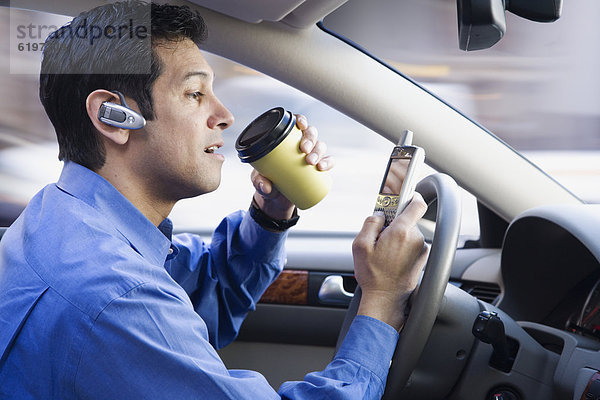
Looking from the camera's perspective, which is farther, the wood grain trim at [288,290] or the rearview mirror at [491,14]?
the wood grain trim at [288,290]

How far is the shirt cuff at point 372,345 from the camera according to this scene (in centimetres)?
96

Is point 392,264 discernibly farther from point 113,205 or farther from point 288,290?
point 288,290

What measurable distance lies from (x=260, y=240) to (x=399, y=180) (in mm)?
442

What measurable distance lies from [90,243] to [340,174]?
1.71 m

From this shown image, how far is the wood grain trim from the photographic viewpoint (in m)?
1.95

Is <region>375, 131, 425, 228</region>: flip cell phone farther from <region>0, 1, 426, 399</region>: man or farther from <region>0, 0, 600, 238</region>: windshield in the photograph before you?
<region>0, 0, 600, 238</region>: windshield

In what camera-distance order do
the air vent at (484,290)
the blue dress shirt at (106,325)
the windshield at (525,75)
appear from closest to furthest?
the blue dress shirt at (106,325), the air vent at (484,290), the windshield at (525,75)

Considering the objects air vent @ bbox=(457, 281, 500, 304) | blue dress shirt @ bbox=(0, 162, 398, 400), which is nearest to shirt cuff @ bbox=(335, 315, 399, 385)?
blue dress shirt @ bbox=(0, 162, 398, 400)

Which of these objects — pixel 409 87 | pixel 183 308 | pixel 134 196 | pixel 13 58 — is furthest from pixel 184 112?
pixel 13 58

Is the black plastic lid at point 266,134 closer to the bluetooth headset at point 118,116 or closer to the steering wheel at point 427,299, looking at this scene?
the bluetooth headset at point 118,116

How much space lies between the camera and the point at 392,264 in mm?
987

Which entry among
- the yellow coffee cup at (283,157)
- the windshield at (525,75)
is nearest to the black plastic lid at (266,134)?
the yellow coffee cup at (283,157)

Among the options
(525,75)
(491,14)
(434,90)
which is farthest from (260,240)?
(525,75)

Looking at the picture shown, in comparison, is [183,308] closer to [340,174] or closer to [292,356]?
[292,356]
